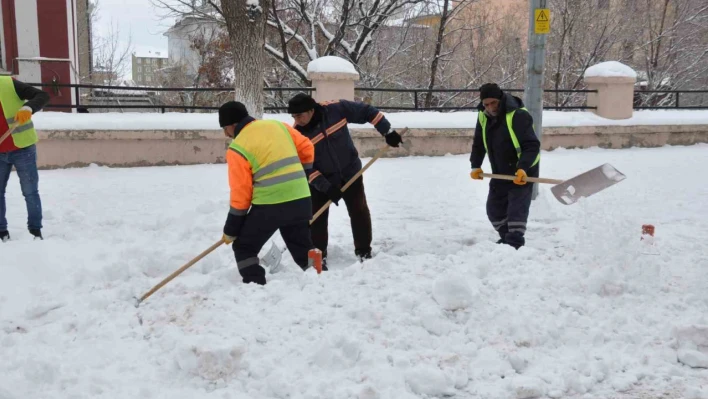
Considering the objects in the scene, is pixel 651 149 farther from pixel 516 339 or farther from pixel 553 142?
pixel 516 339

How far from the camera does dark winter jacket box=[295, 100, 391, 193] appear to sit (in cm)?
537

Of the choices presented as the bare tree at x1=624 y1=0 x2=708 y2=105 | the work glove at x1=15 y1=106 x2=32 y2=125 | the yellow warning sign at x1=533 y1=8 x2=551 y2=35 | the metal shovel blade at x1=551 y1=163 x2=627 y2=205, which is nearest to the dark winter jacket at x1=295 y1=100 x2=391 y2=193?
the metal shovel blade at x1=551 y1=163 x2=627 y2=205

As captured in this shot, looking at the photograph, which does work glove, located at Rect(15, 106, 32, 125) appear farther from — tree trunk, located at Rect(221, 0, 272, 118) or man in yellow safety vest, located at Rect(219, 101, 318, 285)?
tree trunk, located at Rect(221, 0, 272, 118)

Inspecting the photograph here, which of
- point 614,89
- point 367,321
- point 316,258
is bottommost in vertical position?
point 367,321

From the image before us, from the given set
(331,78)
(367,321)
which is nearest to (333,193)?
(367,321)

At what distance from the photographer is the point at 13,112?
5.96 m

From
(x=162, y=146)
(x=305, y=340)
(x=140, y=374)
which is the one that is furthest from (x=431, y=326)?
(x=162, y=146)

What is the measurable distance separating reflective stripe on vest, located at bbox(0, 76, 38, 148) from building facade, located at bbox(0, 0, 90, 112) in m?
7.76

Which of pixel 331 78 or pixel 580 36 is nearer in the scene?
pixel 331 78

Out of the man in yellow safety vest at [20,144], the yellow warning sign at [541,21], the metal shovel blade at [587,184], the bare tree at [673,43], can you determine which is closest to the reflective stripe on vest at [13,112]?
the man in yellow safety vest at [20,144]

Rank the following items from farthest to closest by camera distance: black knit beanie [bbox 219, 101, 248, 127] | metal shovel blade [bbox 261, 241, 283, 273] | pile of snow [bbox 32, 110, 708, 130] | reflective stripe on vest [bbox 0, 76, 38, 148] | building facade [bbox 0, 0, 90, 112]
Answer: building facade [bbox 0, 0, 90, 112] → pile of snow [bbox 32, 110, 708, 130] → reflective stripe on vest [bbox 0, 76, 38, 148] → metal shovel blade [bbox 261, 241, 283, 273] → black knit beanie [bbox 219, 101, 248, 127]

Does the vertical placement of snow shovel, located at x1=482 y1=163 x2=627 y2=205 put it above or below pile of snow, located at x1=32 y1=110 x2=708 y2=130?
below

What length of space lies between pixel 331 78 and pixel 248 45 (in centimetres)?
204

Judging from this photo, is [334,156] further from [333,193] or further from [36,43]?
[36,43]
